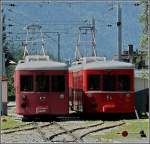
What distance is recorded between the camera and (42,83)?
27797mm

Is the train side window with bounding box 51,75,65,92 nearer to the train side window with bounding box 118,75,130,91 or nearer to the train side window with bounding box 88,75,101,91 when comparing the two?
the train side window with bounding box 88,75,101,91

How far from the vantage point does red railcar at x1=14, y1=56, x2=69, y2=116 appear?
90.4 feet

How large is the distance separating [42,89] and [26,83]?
745 millimetres

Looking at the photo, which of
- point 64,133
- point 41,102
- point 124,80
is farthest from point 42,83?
point 64,133

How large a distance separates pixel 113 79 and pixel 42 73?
3.34 meters

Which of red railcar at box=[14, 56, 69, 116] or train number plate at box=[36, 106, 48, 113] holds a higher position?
red railcar at box=[14, 56, 69, 116]

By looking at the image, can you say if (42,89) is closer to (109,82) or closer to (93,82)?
(93,82)

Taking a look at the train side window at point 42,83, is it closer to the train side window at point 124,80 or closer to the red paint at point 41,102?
the red paint at point 41,102

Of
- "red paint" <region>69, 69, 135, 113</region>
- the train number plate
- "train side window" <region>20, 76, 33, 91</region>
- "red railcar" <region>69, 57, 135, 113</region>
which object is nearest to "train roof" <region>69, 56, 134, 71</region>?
"red railcar" <region>69, 57, 135, 113</region>

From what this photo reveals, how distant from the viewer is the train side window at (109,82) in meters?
28.7

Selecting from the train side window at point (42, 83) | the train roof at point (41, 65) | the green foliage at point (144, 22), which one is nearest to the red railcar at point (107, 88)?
the train roof at point (41, 65)

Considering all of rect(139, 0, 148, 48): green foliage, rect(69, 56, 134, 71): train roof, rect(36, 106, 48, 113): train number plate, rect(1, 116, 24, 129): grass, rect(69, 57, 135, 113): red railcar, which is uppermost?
rect(139, 0, 148, 48): green foliage

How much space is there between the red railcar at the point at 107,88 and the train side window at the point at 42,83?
2.00 metres

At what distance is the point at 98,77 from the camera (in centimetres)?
2881
